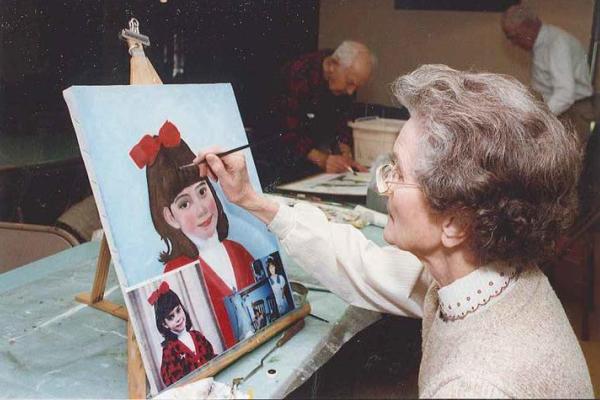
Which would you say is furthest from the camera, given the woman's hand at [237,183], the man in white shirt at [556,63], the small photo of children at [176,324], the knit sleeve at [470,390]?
the man in white shirt at [556,63]

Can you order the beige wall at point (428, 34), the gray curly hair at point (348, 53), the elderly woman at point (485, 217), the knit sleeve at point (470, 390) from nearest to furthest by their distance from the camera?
the knit sleeve at point (470, 390) → the elderly woman at point (485, 217) → the gray curly hair at point (348, 53) → the beige wall at point (428, 34)

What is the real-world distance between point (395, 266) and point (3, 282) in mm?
1000

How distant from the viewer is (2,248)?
6.50ft

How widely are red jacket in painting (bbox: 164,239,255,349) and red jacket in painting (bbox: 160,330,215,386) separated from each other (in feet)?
0.18

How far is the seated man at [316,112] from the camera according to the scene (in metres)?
2.45

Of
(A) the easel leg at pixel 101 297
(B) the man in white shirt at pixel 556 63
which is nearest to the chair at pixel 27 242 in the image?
(A) the easel leg at pixel 101 297

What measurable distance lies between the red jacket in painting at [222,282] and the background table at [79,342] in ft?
0.24

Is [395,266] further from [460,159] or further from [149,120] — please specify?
[149,120]

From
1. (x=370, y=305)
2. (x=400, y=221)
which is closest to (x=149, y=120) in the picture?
(x=400, y=221)

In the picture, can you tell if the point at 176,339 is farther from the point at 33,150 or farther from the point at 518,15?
the point at 518,15

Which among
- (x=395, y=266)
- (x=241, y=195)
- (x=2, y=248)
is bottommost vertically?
(x=2, y=248)

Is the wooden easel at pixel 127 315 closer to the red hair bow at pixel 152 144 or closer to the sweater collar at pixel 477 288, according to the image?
the red hair bow at pixel 152 144

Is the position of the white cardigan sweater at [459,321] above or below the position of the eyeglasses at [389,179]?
below

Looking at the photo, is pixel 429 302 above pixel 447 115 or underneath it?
underneath
